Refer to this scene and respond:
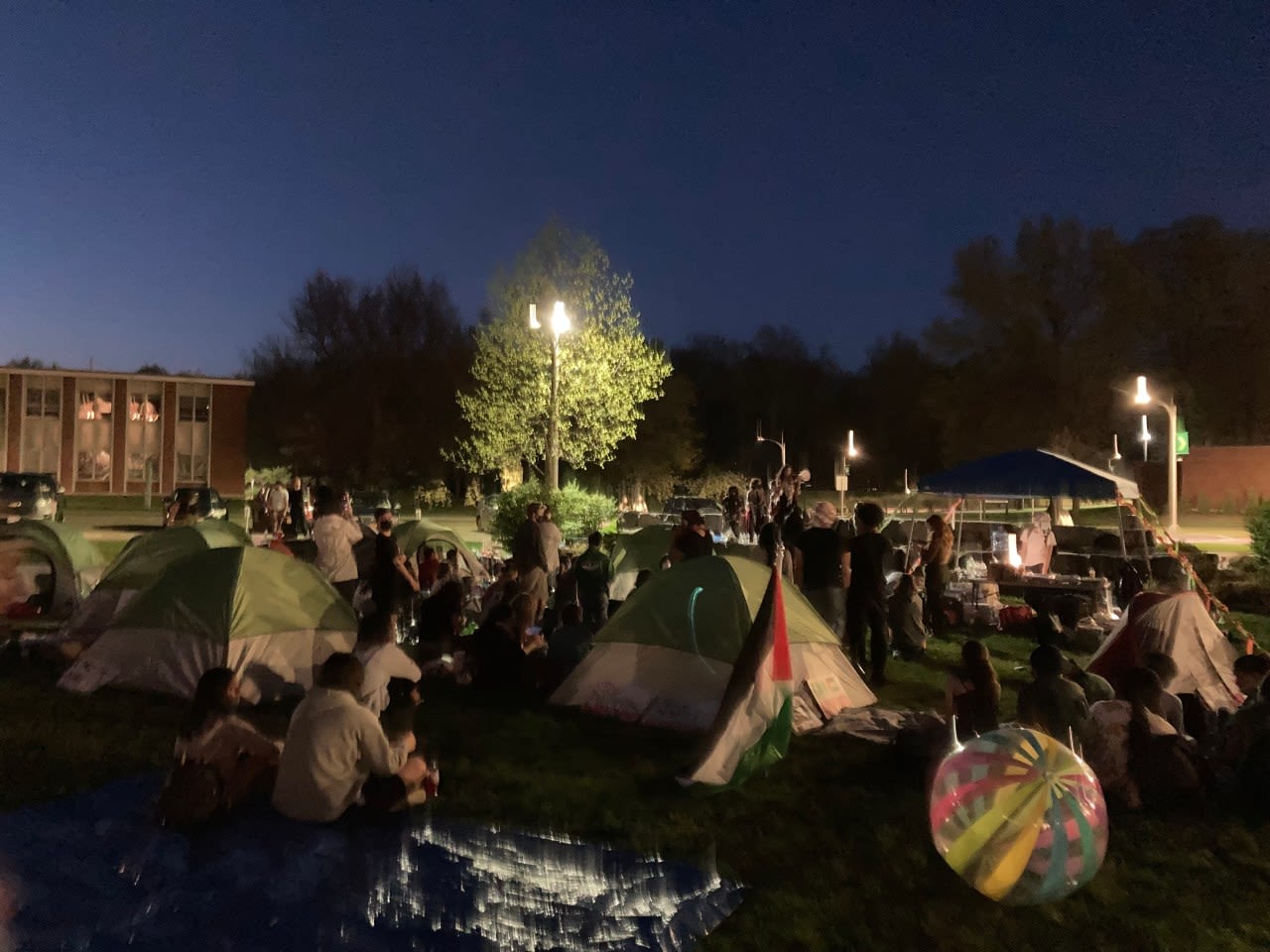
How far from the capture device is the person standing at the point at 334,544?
34.1 feet

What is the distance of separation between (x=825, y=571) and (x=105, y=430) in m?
43.5

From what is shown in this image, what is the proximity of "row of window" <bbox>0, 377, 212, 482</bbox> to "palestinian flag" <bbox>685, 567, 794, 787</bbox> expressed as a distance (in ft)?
137

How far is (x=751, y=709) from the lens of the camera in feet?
20.2

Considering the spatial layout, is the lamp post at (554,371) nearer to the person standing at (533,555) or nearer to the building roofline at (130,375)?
the person standing at (533,555)

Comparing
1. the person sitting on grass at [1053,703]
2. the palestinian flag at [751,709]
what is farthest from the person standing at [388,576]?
the person sitting on grass at [1053,703]

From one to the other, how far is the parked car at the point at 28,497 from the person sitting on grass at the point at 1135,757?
2700 cm

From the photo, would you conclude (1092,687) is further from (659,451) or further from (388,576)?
(659,451)

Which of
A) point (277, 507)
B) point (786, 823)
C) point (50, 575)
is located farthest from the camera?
point (277, 507)

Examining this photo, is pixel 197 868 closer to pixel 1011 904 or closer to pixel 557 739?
pixel 557 739

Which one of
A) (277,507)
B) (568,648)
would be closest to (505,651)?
(568,648)

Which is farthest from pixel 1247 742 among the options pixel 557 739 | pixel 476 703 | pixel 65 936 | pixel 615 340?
pixel 615 340

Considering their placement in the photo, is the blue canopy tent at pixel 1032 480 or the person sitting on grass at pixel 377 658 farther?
the blue canopy tent at pixel 1032 480

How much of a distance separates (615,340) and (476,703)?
20.6 metres

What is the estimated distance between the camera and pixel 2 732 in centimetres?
702
